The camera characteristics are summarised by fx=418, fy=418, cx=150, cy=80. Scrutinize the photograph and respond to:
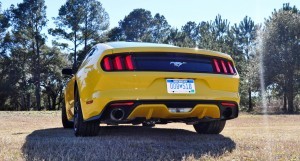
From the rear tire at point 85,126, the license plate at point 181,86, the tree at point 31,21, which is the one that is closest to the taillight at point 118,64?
the license plate at point 181,86

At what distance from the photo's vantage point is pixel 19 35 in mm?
49125

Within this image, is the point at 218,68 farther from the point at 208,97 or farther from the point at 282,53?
the point at 282,53

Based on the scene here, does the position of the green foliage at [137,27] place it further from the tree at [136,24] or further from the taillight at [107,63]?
the taillight at [107,63]

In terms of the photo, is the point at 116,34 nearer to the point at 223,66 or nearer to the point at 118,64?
the point at 223,66

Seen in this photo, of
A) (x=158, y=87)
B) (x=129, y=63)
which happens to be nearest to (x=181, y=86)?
(x=158, y=87)

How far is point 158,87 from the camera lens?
528cm

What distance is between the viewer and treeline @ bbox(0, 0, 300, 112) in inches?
1542

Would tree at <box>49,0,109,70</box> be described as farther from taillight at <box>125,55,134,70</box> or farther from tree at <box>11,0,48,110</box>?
taillight at <box>125,55,134,70</box>

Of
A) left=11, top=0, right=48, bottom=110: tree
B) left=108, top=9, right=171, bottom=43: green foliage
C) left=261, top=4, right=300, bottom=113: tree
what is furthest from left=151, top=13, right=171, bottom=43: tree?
left=261, top=4, right=300, bottom=113: tree

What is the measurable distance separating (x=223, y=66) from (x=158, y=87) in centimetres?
117

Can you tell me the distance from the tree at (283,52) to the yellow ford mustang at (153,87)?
3413 centimetres

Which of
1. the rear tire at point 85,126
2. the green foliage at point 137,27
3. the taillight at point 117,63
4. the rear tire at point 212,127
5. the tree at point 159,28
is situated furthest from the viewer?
the tree at point 159,28

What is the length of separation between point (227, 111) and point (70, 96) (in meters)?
2.92

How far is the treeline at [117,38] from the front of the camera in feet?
128
